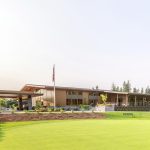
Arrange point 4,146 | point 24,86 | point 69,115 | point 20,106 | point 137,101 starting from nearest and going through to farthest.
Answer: point 4,146
point 69,115
point 20,106
point 24,86
point 137,101

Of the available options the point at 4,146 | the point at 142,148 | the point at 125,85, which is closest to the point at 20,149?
the point at 4,146

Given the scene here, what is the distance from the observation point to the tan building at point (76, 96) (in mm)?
58500

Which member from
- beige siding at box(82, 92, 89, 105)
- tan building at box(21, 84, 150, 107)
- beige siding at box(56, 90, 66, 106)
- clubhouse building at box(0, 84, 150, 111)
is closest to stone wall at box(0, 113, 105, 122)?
clubhouse building at box(0, 84, 150, 111)

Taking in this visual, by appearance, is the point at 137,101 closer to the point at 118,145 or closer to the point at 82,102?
the point at 82,102

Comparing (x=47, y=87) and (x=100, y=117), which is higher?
(x=47, y=87)

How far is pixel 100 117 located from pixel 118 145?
82.7 feet

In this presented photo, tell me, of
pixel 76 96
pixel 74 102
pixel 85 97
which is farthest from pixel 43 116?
pixel 85 97

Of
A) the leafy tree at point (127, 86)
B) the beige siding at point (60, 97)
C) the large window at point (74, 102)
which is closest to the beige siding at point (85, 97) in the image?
the large window at point (74, 102)

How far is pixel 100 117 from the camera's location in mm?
38875

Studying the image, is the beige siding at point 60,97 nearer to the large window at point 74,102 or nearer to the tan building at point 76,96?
the tan building at point 76,96

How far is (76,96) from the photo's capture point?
62.6 meters

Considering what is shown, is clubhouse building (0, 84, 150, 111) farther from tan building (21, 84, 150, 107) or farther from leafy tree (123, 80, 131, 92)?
leafy tree (123, 80, 131, 92)

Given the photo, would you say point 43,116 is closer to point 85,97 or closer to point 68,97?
point 68,97

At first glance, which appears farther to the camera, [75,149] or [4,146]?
[4,146]
